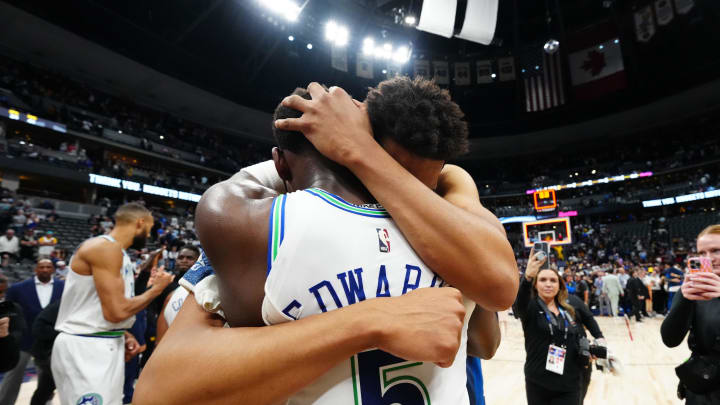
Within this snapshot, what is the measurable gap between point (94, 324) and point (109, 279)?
1.13 feet

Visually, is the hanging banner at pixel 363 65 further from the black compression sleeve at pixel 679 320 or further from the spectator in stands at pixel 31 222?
the black compression sleeve at pixel 679 320

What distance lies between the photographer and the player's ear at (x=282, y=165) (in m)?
0.97

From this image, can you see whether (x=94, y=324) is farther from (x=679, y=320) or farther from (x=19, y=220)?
(x=19, y=220)

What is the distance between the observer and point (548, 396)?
3244 millimetres

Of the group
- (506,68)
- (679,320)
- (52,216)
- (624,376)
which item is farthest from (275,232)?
(506,68)

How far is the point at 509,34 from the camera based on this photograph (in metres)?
23.2

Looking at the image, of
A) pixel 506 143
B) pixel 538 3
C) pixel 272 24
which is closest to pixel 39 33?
pixel 272 24

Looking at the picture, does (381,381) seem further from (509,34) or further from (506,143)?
(506,143)

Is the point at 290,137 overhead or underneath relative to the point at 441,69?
underneath

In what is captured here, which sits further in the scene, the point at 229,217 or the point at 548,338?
the point at 548,338

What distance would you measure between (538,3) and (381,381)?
953 inches

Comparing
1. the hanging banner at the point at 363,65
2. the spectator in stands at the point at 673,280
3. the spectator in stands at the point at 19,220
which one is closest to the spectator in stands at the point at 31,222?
the spectator in stands at the point at 19,220

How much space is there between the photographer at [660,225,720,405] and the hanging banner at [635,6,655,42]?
704 inches

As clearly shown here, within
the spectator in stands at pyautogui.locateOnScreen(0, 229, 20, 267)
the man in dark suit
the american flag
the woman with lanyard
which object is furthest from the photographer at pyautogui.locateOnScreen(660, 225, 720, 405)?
the american flag
